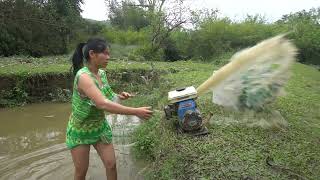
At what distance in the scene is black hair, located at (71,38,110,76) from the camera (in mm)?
3533

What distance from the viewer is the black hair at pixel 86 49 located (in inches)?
139

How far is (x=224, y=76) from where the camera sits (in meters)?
3.64

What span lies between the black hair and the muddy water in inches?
72.3

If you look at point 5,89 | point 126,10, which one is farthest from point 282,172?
point 126,10

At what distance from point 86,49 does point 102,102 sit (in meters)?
0.65

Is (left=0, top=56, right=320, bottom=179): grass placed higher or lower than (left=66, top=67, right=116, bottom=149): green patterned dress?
lower

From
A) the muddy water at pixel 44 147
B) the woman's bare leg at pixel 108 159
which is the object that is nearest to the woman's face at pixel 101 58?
the woman's bare leg at pixel 108 159

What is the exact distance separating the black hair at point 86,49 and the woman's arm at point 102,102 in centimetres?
28

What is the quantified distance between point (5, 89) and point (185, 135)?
23.5ft

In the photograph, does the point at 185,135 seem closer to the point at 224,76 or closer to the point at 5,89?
the point at 224,76

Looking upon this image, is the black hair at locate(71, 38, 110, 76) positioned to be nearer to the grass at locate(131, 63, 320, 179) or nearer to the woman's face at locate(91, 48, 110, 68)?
the woman's face at locate(91, 48, 110, 68)

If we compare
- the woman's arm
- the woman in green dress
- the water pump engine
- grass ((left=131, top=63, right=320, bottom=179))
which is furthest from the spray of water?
the woman in green dress

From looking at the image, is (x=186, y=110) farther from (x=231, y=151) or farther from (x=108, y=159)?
(x=108, y=159)

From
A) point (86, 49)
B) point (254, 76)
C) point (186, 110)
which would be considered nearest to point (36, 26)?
point (186, 110)
